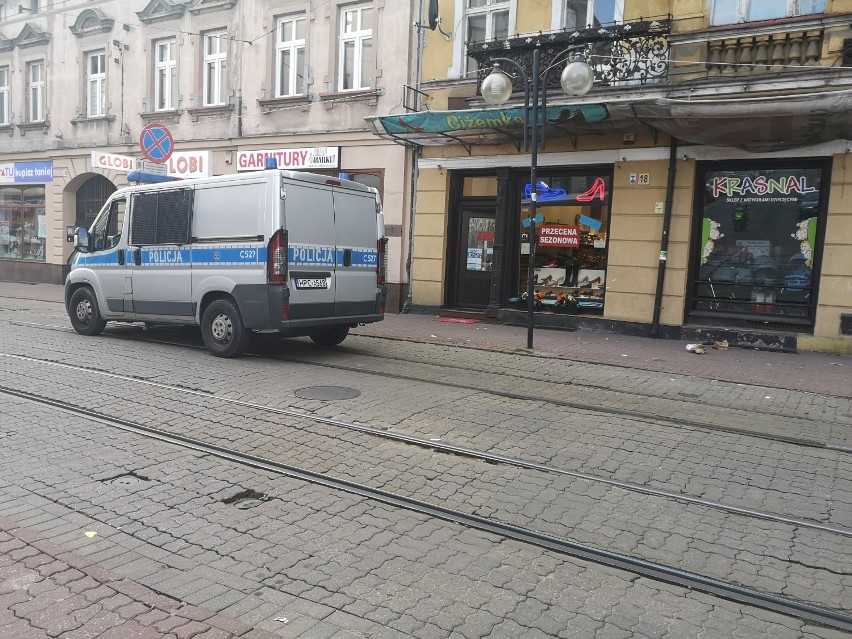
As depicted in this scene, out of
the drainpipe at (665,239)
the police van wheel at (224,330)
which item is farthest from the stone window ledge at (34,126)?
the drainpipe at (665,239)

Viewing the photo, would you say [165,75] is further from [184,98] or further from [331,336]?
[331,336]

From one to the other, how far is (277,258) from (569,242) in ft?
25.1

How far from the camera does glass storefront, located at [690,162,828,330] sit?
1220 centimetres

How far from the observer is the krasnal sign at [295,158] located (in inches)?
688

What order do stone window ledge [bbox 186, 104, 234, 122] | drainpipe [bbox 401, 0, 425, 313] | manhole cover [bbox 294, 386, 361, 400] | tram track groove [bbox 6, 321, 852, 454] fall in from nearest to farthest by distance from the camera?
1. tram track groove [bbox 6, 321, 852, 454]
2. manhole cover [bbox 294, 386, 361, 400]
3. drainpipe [bbox 401, 0, 425, 313]
4. stone window ledge [bbox 186, 104, 234, 122]

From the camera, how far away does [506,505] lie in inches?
176

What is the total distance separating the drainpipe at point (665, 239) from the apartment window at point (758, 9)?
2.28 m

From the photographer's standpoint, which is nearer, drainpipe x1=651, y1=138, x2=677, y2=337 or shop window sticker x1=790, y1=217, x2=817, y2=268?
shop window sticker x1=790, y1=217, x2=817, y2=268

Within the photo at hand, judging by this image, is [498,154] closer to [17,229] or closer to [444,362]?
[444,362]

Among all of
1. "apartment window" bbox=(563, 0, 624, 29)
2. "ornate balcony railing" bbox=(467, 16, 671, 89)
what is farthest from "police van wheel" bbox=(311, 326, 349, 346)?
"apartment window" bbox=(563, 0, 624, 29)

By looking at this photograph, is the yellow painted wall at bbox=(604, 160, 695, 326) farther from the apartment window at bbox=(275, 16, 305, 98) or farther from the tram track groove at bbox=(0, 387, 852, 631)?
the tram track groove at bbox=(0, 387, 852, 631)

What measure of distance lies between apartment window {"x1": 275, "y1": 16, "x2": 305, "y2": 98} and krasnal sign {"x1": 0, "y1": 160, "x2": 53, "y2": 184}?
10836 mm

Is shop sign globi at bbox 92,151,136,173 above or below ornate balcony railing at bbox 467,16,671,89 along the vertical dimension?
below

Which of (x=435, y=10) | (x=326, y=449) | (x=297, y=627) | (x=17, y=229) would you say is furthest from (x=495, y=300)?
(x=17, y=229)
